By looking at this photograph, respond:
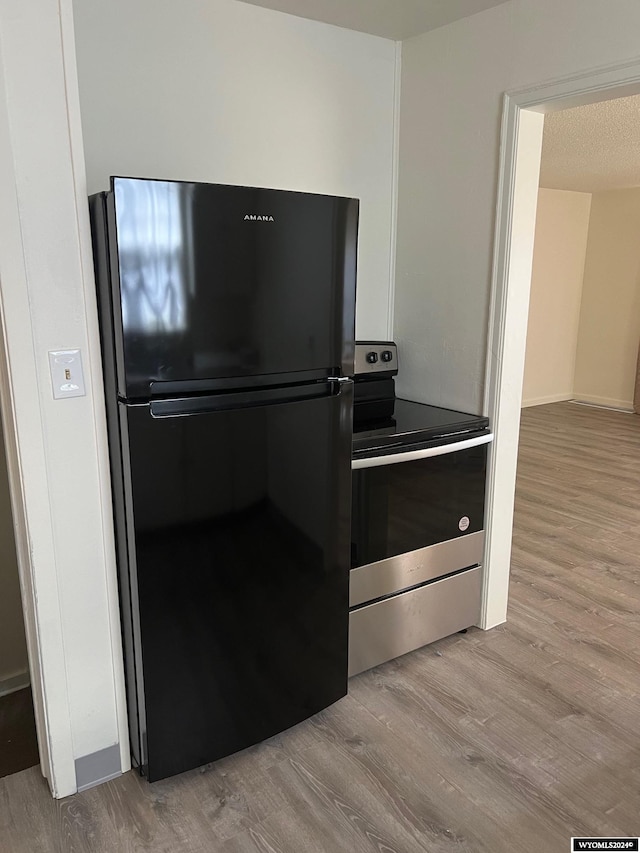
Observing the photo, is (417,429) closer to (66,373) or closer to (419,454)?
(419,454)

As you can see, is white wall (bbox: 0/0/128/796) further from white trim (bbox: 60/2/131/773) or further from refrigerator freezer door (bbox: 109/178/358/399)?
refrigerator freezer door (bbox: 109/178/358/399)

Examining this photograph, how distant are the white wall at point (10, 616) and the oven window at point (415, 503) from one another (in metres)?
1.64

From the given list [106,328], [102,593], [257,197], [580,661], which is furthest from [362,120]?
[580,661]

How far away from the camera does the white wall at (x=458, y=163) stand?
2.20m

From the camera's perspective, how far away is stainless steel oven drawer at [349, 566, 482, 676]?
2.41 m

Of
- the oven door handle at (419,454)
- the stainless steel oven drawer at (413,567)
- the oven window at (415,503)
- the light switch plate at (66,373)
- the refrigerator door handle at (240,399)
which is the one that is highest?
the light switch plate at (66,373)

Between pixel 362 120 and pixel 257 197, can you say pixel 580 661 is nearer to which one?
pixel 257 197

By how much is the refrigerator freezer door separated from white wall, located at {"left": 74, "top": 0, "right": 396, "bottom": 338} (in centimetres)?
64

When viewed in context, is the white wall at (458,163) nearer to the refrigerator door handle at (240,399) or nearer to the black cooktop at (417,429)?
the black cooktop at (417,429)

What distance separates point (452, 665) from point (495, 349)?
1.23 m

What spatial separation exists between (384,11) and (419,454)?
5.19ft

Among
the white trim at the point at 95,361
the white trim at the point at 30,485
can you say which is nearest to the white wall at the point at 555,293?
the white trim at the point at 95,361

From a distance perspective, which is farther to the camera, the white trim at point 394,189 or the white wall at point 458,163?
the white trim at point 394,189

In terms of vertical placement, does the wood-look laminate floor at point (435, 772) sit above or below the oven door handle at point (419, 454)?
below
